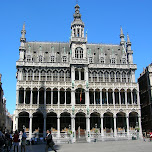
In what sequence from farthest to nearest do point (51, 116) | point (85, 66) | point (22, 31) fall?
point (22, 31)
point (85, 66)
point (51, 116)

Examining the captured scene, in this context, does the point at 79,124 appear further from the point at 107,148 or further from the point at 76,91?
the point at 107,148

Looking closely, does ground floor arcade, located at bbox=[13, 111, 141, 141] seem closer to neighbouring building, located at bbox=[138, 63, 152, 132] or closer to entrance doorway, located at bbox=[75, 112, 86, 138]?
entrance doorway, located at bbox=[75, 112, 86, 138]

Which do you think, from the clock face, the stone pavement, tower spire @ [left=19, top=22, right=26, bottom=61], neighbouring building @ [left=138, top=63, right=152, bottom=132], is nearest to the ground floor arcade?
neighbouring building @ [left=138, top=63, right=152, bottom=132]

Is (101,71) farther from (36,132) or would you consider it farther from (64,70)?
(36,132)

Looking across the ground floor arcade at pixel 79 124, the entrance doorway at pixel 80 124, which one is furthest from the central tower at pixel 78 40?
the ground floor arcade at pixel 79 124

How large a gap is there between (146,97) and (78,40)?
24.8 meters

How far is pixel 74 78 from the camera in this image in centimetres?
5769

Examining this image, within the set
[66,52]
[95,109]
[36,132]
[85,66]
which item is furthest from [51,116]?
[66,52]

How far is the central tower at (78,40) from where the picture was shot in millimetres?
60562

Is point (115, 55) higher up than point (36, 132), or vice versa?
point (115, 55)

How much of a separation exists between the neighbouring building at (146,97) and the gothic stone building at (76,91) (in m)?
4.07

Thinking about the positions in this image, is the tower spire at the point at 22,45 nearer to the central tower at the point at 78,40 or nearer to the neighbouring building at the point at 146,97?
the central tower at the point at 78,40

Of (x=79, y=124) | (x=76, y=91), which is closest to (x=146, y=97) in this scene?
(x=76, y=91)

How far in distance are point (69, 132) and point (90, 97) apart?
11.9m
